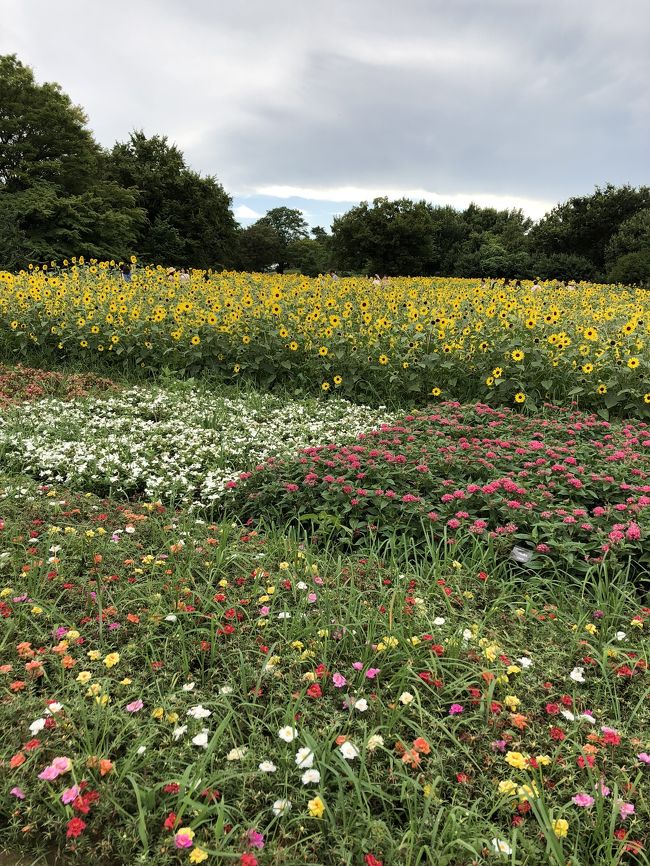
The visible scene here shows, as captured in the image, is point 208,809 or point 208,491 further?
point 208,491

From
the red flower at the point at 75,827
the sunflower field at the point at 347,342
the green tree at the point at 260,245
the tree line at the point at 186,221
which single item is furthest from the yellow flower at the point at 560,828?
the green tree at the point at 260,245

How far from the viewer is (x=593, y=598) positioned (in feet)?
7.89

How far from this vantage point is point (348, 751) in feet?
4.82

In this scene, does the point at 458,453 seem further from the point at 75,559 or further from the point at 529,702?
the point at 75,559

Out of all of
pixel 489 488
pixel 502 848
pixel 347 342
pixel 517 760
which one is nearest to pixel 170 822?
pixel 502 848

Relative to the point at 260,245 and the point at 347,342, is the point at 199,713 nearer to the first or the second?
the point at 347,342

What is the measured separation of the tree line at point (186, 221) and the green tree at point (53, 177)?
5 cm

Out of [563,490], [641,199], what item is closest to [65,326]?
[563,490]

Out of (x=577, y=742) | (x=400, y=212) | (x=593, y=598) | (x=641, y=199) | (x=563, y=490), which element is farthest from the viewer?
(x=641, y=199)

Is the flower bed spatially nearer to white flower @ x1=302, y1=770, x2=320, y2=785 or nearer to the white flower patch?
the white flower patch

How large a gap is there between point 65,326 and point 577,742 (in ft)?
22.0

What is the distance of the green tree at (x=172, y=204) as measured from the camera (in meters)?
30.4

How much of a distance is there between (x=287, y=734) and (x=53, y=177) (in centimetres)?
2821

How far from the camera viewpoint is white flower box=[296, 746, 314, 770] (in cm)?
144
